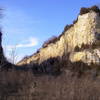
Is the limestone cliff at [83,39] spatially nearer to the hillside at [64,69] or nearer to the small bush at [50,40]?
the hillside at [64,69]

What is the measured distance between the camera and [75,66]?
41531 millimetres

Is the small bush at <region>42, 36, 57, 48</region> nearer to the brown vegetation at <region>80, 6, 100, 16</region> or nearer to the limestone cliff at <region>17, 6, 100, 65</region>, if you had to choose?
the limestone cliff at <region>17, 6, 100, 65</region>

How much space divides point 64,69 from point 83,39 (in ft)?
20.9

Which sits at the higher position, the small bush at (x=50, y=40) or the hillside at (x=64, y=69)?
the small bush at (x=50, y=40)

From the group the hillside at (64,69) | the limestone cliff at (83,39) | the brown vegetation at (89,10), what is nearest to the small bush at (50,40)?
the hillside at (64,69)

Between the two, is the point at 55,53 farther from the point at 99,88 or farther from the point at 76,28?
the point at 99,88

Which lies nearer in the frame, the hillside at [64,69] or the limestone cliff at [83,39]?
the hillside at [64,69]

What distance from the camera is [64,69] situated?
41.0 meters

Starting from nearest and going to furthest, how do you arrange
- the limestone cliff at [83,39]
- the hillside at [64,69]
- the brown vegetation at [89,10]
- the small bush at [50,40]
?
the hillside at [64,69]
the limestone cliff at [83,39]
the brown vegetation at [89,10]
the small bush at [50,40]

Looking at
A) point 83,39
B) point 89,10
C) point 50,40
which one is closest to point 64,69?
point 83,39

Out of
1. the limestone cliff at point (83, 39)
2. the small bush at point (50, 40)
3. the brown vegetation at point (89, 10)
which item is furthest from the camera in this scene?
the small bush at point (50, 40)

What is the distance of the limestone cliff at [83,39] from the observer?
42.0 metres

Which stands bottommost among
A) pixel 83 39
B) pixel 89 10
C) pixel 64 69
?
pixel 64 69

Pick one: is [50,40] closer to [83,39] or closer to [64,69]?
[83,39]
